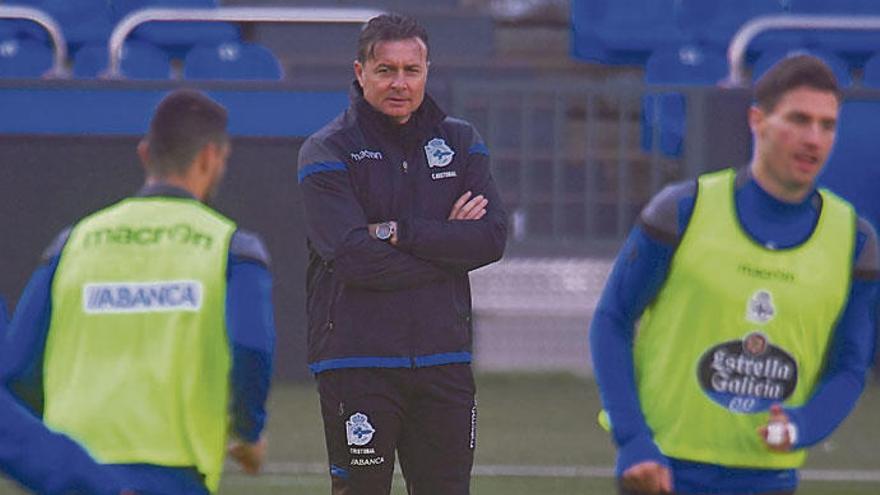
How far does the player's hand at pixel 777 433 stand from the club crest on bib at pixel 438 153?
1.86 metres

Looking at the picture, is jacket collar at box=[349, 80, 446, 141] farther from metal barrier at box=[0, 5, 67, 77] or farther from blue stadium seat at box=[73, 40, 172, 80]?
blue stadium seat at box=[73, 40, 172, 80]

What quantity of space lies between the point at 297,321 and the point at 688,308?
898cm

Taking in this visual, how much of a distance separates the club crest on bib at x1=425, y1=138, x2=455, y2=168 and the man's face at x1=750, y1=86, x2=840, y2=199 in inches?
66.0

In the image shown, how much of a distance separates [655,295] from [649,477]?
44 centimetres

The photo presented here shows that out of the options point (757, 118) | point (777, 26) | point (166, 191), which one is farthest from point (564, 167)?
point (166, 191)

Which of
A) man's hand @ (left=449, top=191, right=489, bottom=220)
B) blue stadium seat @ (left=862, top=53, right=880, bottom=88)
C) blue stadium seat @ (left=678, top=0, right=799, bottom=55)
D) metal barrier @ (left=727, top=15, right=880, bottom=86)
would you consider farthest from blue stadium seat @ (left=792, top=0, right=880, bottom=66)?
man's hand @ (left=449, top=191, right=489, bottom=220)

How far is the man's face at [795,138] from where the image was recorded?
4.37 metres

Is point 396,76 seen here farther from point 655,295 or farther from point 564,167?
point 564,167

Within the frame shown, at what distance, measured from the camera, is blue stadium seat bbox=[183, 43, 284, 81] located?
1508 centimetres

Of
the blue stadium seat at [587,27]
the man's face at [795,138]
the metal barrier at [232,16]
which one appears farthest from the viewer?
the blue stadium seat at [587,27]

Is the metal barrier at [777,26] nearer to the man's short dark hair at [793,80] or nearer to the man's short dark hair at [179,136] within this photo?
the man's short dark hair at [793,80]

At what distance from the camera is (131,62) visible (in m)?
15.4

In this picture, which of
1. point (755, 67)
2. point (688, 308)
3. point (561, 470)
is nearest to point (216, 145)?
point (688, 308)

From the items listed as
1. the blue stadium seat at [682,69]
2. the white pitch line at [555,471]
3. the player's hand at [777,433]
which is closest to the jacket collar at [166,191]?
the player's hand at [777,433]
